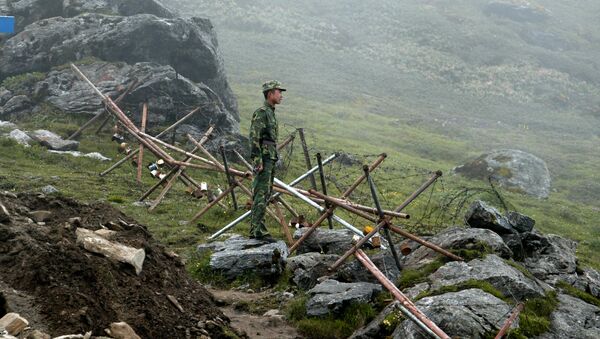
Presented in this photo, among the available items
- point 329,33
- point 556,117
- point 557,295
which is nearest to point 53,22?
point 557,295

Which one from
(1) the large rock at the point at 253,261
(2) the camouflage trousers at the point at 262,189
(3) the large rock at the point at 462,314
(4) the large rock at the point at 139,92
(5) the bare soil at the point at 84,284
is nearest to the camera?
(5) the bare soil at the point at 84,284

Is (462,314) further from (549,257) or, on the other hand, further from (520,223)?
(520,223)

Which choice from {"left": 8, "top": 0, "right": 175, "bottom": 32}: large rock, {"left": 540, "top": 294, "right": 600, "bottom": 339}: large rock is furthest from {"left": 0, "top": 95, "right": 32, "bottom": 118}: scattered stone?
{"left": 540, "top": 294, "right": 600, "bottom": 339}: large rock

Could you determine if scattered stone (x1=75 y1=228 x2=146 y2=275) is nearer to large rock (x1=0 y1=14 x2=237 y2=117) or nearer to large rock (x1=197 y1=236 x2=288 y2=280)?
large rock (x1=197 y1=236 x2=288 y2=280)

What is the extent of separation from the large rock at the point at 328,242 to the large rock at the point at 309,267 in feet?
2.78

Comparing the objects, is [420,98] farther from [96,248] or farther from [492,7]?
[96,248]

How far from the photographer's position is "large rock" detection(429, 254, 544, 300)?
1052cm

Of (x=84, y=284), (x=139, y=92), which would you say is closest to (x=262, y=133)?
(x=84, y=284)

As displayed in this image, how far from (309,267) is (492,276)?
4.04m

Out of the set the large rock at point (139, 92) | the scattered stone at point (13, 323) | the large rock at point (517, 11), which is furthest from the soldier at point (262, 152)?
the large rock at point (517, 11)

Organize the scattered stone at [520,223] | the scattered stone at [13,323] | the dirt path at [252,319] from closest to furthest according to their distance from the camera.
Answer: the scattered stone at [13,323], the dirt path at [252,319], the scattered stone at [520,223]

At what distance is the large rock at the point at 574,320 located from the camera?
955cm

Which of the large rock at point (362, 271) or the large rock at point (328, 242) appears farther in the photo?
the large rock at point (328, 242)

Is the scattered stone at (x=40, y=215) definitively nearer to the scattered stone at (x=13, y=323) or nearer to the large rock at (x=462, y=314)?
the scattered stone at (x=13, y=323)
